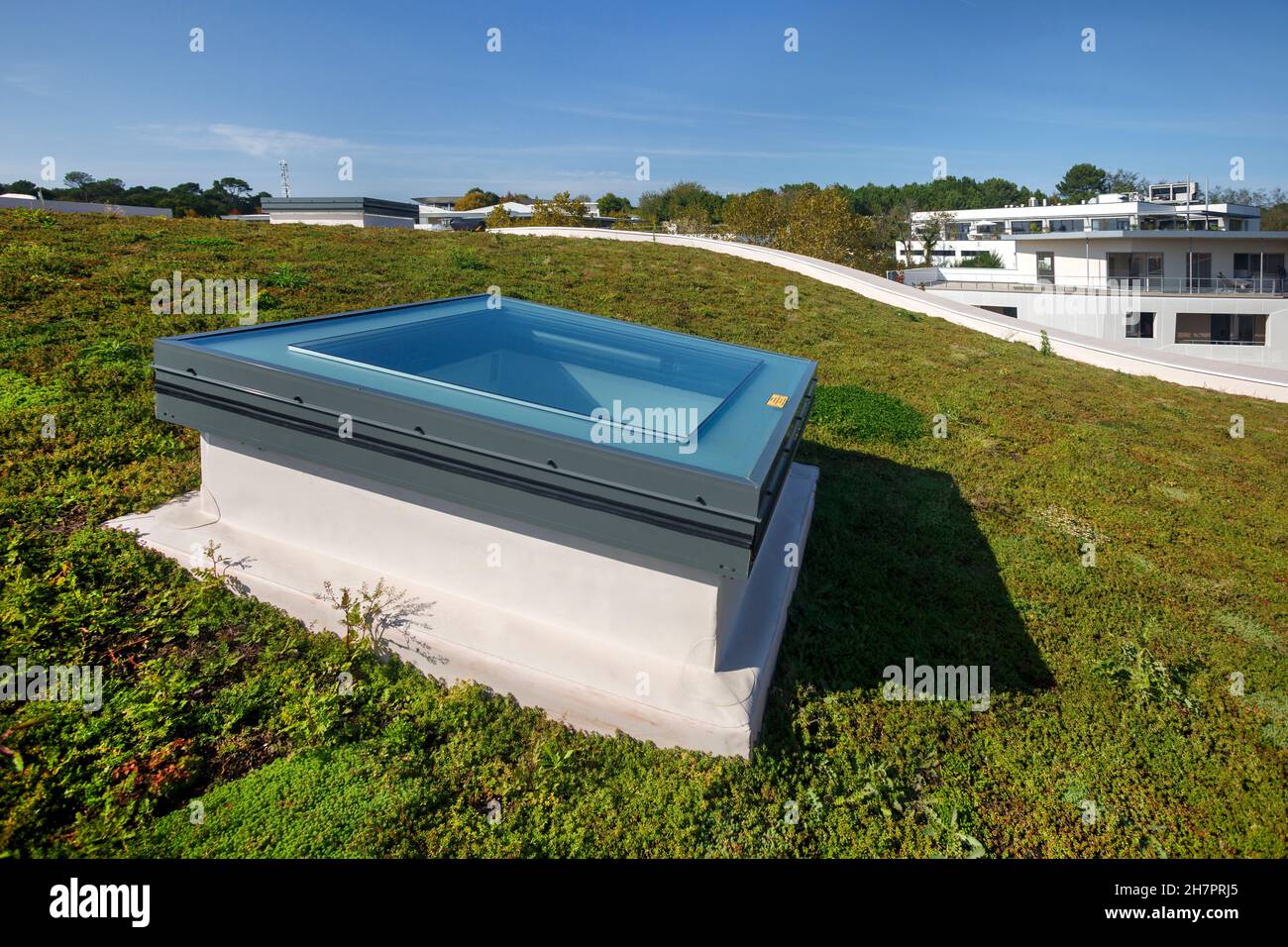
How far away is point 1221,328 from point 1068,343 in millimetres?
17285

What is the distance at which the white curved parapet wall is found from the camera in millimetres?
14086

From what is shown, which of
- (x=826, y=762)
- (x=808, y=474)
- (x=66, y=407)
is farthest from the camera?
(x=808, y=474)

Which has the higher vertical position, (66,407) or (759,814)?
(66,407)

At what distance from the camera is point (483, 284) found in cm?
1241

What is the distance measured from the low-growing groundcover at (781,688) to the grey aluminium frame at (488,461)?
991 mm

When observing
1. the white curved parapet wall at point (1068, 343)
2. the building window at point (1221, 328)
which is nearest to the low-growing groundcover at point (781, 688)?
the white curved parapet wall at point (1068, 343)

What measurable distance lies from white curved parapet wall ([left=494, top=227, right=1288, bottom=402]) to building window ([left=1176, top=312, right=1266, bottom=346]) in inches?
518

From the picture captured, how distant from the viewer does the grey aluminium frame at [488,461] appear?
313 cm

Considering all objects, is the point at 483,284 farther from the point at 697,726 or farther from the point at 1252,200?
the point at 1252,200

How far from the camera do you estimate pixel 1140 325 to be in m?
26.2

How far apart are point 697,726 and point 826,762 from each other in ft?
2.69

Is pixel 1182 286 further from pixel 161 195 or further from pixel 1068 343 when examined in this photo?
pixel 161 195
